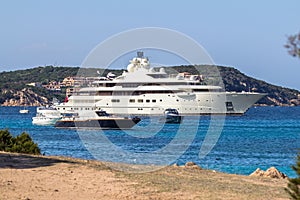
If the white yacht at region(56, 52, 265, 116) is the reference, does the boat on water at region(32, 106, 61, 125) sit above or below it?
below

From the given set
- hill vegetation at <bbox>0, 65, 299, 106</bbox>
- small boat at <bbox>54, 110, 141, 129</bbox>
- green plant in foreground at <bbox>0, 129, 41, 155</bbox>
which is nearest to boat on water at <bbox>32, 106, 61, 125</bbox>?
small boat at <bbox>54, 110, 141, 129</bbox>

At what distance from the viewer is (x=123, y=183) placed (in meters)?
12.1

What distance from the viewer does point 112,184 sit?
11.9 meters

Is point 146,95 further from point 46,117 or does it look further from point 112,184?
point 112,184

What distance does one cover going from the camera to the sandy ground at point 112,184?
10.9 meters

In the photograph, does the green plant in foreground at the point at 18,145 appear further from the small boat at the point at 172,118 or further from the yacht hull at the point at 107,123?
the small boat at the point at 172,118

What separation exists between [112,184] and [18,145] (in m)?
7.65

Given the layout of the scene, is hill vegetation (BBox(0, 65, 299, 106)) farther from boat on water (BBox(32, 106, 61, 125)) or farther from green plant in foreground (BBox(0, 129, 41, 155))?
green plant in foreground (BBox(0, 129, 41, 155))

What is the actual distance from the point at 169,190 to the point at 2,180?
9.63 feet

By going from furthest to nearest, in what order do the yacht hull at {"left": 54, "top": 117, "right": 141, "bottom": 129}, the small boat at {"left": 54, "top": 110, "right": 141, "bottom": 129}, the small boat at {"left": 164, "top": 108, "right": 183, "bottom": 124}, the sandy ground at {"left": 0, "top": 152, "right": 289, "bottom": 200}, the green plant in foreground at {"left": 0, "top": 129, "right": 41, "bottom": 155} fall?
the small boat at {"left": 164, "top": 108, "right": 183, "bottom": 124}, the small boat at {"left": 54, "top": 110, "right": 141, "bottom": 129}, the yacht hull at {"left": 54, "top": 117, "right": 141, "bottom": 129}, the green plant in foreground at {"left": 0, "top": 129, "right": 41, "bottom": 155}, the sandy ground at {"left": 0, "top": 152, "right": 289, "bottom": 200}

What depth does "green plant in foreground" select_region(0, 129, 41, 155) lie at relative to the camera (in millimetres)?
18484

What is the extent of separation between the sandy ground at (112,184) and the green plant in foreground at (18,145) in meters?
3.75

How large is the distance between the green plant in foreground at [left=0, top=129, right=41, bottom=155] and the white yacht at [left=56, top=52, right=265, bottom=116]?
186ft

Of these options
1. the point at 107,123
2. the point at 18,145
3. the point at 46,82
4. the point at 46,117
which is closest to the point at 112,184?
the point at 18,145
